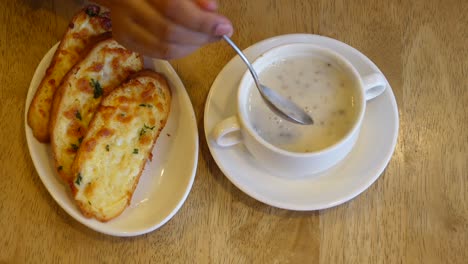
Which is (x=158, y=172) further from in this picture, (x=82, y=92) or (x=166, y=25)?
(x=166, y=25)

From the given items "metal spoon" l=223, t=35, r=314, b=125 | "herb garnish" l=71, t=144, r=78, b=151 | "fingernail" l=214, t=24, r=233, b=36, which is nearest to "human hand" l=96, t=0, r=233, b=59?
"fingernail" l=214, t=24, r=233, b=36

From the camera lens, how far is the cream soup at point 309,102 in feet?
3.31

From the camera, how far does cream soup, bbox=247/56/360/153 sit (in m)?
1.01

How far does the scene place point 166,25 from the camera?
35.3 inches

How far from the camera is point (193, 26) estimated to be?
2.91 ft

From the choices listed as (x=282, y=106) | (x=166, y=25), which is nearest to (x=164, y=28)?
(x=166, y=25)

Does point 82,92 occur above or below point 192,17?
below

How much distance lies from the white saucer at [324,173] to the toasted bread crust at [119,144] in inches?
4.9

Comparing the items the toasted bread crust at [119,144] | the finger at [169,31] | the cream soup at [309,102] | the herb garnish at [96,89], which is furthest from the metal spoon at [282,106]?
the herb garnish at [96,89]

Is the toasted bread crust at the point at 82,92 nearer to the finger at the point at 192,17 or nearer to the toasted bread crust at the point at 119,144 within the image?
the toasted bread crust at the point at 119,144

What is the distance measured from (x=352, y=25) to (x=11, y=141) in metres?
0.85

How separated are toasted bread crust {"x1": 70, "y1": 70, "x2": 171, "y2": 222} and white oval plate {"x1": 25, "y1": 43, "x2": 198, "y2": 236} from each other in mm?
21

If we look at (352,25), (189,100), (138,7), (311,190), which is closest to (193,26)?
(138,7)

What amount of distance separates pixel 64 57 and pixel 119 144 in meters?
0.24
